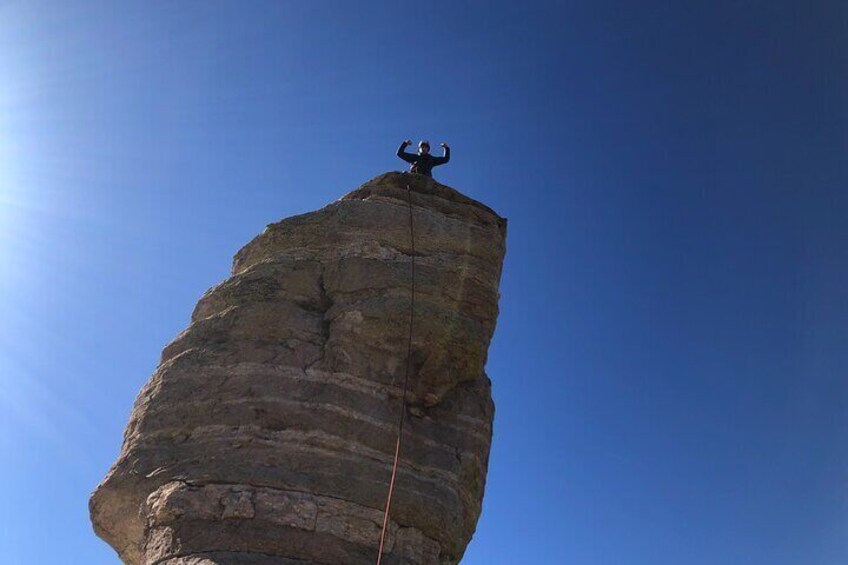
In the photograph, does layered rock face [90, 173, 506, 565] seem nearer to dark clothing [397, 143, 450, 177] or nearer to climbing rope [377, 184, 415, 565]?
climbing rope [377, 184, 415, 565]

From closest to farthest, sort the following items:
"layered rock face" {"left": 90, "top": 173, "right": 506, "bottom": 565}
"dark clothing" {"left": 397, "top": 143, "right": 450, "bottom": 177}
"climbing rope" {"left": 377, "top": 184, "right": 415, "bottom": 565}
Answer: "layered rock face" {"left": 90, "top": 173, "right": 506, "bottom": 565} → "climbing rope" {"left": 377, "top": 184, "right": 415, "bottom": 565} → "dark clothing" {"left": 397, "top": 143, "right": 450, "bottom": 177}

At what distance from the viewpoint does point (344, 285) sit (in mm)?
8094

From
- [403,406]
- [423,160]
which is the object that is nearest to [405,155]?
[423,160]

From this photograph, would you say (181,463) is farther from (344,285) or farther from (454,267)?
(454,267)

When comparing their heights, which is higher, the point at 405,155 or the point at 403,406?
the point at 405,155

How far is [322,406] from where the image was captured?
23.0 feet

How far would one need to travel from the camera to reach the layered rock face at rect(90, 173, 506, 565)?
20.3ft

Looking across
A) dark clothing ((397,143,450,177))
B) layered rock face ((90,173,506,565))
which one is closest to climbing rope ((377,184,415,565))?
layered rock face ((90,173,506,565))

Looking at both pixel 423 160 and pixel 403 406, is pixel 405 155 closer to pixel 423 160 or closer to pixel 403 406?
pixel 423 160

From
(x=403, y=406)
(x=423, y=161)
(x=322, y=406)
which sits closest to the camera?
(x=322, y=406)

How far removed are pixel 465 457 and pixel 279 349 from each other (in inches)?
85.8

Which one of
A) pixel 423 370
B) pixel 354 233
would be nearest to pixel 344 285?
pixel 354 233

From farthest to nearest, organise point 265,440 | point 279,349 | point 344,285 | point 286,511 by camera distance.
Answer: point 344,285 → point 279,349 → point 265,440 → point 286,511

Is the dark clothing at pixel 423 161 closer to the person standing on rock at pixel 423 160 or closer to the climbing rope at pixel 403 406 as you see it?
the person standing on rock at pixel 423 160
